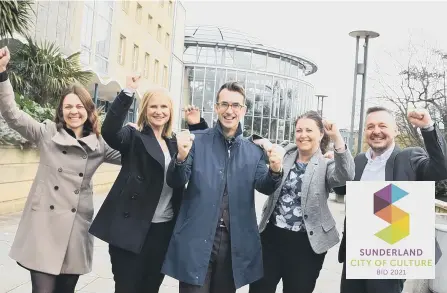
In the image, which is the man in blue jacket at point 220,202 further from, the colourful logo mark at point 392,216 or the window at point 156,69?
the window at point 156,69

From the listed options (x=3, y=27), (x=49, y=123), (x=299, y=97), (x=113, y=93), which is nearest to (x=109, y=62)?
(x=113, y=93)

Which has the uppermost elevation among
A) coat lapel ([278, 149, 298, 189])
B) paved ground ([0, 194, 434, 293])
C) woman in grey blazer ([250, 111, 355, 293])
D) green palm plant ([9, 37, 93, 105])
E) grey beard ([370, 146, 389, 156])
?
green palm plant ([9, 37, 93, 105])

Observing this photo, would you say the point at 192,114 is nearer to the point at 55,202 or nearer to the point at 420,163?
the point at 55,202

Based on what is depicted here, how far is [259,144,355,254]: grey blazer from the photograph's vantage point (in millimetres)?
3031

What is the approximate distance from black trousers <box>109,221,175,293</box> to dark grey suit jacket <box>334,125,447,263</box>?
1290mm

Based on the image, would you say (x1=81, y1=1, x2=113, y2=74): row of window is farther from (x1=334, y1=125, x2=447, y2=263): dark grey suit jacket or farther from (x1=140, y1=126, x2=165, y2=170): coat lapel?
(x1=334, y1=125, x2=447, y2=263): dark grey suit jacket

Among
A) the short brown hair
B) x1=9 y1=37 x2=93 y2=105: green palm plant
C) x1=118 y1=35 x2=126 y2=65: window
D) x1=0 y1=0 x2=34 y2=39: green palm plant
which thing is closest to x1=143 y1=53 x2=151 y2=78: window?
x1=118 y1=35 x2=126 y2=65: window

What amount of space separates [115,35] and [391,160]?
21747 mm

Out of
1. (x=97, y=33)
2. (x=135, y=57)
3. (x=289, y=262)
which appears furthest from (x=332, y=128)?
(x=135, y=57)

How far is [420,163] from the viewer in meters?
3.07

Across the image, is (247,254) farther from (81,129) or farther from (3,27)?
(3,27)

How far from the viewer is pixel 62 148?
10.2ft

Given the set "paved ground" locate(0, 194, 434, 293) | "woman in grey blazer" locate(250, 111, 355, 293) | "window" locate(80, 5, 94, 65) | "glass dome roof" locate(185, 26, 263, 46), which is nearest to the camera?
"woman in grey blazer" locate(250, 111, 355, 293)

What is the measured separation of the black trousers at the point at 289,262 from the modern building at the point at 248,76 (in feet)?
111
